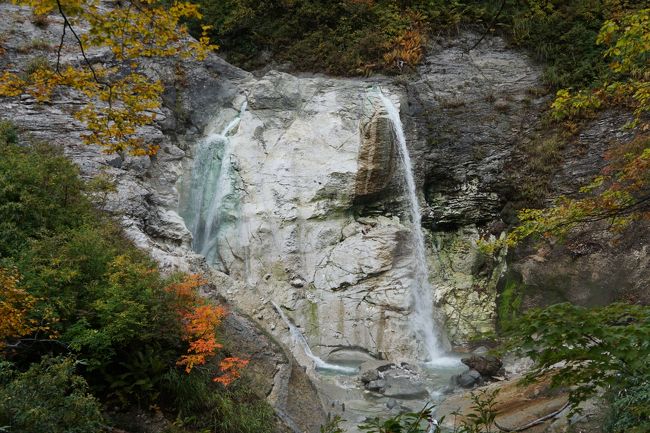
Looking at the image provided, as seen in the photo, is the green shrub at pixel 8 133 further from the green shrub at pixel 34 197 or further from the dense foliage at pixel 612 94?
the dense foliage at pixel 612 94

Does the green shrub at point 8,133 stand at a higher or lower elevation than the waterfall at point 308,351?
higher

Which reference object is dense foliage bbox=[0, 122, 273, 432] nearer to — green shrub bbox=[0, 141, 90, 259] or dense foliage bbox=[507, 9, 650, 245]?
green shrub bbox=[0, 141, 90, 259]

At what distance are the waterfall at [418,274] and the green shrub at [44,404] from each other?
8.95 meters

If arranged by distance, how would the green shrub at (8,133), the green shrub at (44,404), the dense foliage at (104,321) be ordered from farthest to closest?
the green shrub at (8,133)
the dense foliage at (104,321)
the green shrub at (44,404)

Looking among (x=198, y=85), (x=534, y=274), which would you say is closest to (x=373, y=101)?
(x=198, y=85)

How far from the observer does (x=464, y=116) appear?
1592 cm

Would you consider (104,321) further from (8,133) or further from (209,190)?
(209,190)

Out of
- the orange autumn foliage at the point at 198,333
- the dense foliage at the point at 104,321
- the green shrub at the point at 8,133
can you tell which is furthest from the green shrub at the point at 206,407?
the green shrub at the point at 8,133

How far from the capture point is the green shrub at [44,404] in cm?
412

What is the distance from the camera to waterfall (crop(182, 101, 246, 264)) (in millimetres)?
13297

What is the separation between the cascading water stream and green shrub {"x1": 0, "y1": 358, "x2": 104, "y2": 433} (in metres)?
8.90

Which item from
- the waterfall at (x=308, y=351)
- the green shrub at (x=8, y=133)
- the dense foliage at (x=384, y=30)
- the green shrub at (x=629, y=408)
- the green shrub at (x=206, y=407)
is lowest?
the waterfall at (x=308, y=351)

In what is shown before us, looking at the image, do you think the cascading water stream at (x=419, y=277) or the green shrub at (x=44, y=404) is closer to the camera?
the green shrub at (x=44, y=404)

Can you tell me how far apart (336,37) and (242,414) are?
1502 centimetres
